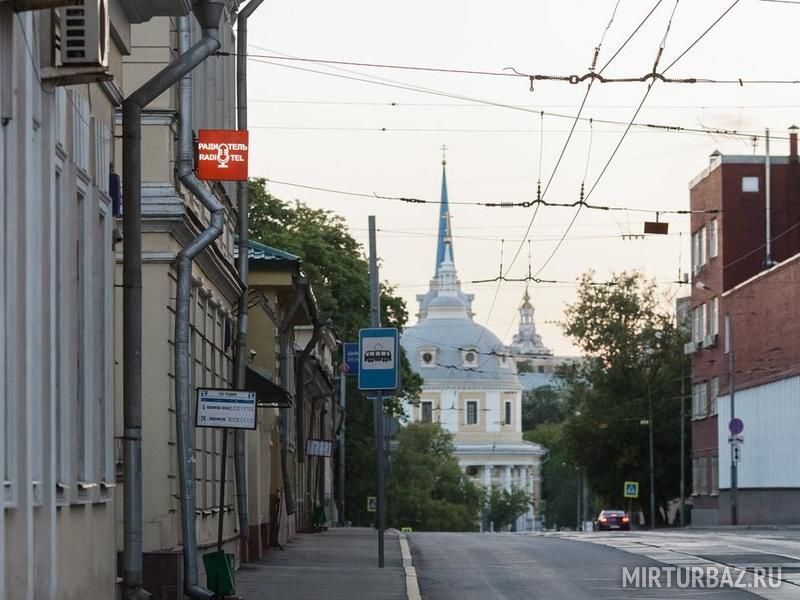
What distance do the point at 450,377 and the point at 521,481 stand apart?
13280mm

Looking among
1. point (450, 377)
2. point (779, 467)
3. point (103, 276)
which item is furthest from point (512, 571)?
point (450, 377)

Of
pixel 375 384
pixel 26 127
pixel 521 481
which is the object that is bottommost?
pixel 521 481

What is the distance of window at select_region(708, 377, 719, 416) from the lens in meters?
68.6

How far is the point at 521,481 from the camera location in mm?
172750

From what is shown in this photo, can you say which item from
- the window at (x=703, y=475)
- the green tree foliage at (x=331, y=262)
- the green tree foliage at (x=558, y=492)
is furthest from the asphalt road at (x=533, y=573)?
the green tree foliage at (x=558, y=492)

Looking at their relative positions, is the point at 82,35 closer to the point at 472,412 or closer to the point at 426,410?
the point at 426,410

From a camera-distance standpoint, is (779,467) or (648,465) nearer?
(779,467)

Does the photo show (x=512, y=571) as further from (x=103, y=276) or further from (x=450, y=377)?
(x=450, y=377)

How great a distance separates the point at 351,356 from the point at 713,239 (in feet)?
73.6

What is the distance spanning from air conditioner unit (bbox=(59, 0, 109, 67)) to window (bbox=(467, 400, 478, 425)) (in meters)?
159

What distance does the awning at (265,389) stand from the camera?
25.0 m

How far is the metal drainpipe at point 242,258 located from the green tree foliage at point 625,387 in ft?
191

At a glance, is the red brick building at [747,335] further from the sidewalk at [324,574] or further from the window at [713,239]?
the sidewalk at [324,574]

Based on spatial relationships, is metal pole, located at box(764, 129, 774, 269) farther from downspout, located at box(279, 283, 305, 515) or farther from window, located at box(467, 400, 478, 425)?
window, located at box(467, 400, 478, 425)
